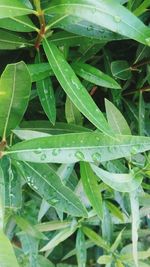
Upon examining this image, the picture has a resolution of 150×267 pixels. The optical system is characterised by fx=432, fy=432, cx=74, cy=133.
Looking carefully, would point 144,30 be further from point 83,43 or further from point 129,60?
point 129,60

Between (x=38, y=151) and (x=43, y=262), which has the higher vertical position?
(x=38, y=151)

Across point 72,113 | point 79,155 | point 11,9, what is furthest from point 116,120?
point 11,9

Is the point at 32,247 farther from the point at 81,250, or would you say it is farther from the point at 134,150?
the point at 134,150

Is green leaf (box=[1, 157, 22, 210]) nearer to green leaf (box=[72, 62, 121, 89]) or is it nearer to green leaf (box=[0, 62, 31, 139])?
green leaf (box=[0, 62, 31, 139])

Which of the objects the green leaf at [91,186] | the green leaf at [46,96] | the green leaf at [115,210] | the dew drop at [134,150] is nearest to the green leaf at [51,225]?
the green leaf at [115,210]

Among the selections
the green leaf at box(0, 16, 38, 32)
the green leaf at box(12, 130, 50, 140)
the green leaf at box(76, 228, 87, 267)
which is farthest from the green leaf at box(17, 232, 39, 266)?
the green leaf at box(0, 16, 38, 32)

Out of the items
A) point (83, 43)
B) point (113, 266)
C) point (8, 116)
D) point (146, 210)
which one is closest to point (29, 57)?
point (83, 43)
